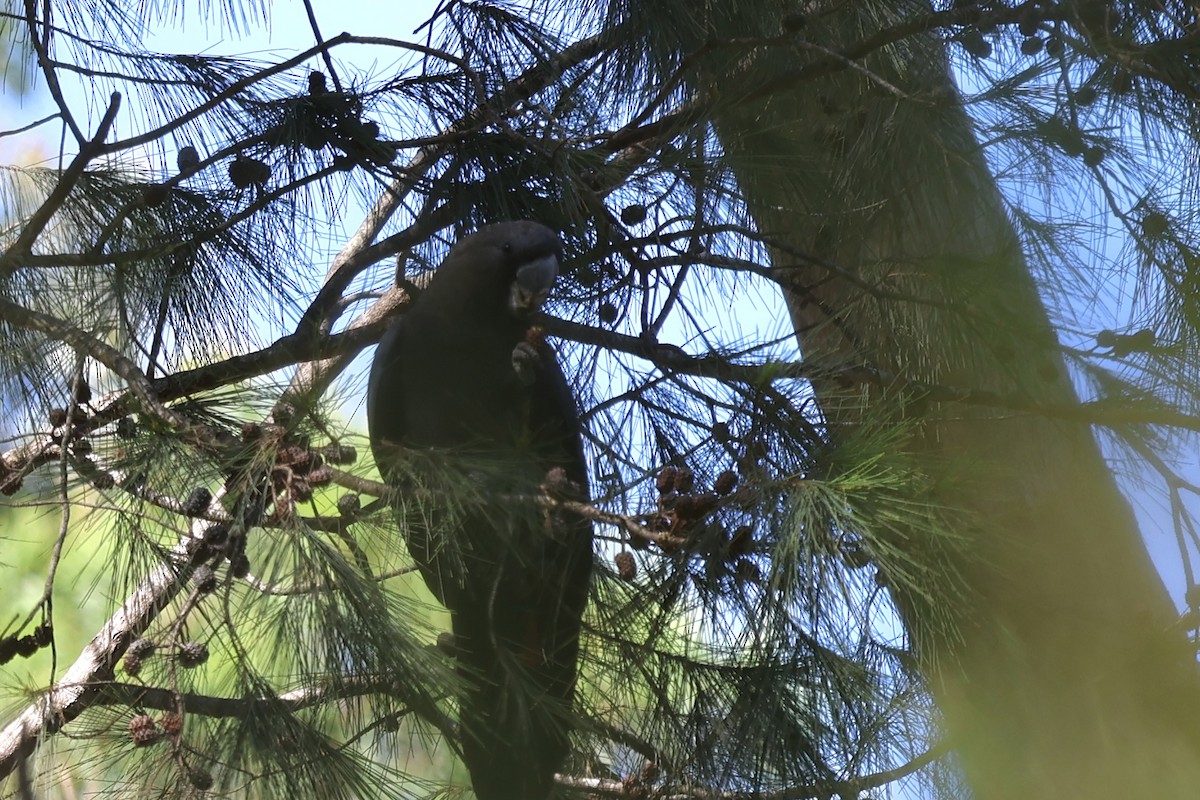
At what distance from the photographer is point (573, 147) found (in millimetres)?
1665

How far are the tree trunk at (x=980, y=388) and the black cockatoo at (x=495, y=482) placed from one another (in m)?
0.43

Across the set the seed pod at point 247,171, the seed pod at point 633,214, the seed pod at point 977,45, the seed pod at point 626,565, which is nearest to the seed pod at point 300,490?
the seed pod at point 626,565

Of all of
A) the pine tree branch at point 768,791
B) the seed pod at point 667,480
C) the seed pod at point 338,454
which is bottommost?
the pine tree branch at point 768,791

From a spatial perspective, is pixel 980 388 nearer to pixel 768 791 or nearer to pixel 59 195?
pixel 768 791

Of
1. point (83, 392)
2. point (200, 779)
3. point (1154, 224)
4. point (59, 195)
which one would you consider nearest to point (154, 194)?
point (59, 195)

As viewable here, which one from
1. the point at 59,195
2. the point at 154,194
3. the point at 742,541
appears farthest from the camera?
the point at 154,194

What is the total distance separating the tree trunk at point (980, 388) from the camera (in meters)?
1.63

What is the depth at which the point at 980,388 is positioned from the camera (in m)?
1.81

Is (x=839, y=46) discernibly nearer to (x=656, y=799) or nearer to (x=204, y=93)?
(x=204, y=93)

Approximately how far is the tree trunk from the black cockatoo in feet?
1.41

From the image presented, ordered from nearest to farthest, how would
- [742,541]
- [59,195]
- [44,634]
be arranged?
[742,541], [44,634], [59,195]

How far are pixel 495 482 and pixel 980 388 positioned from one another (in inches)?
38.0

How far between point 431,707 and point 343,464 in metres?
0.30

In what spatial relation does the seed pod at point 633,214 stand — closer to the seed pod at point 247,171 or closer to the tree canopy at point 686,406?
the tree canopy at point 686,406
